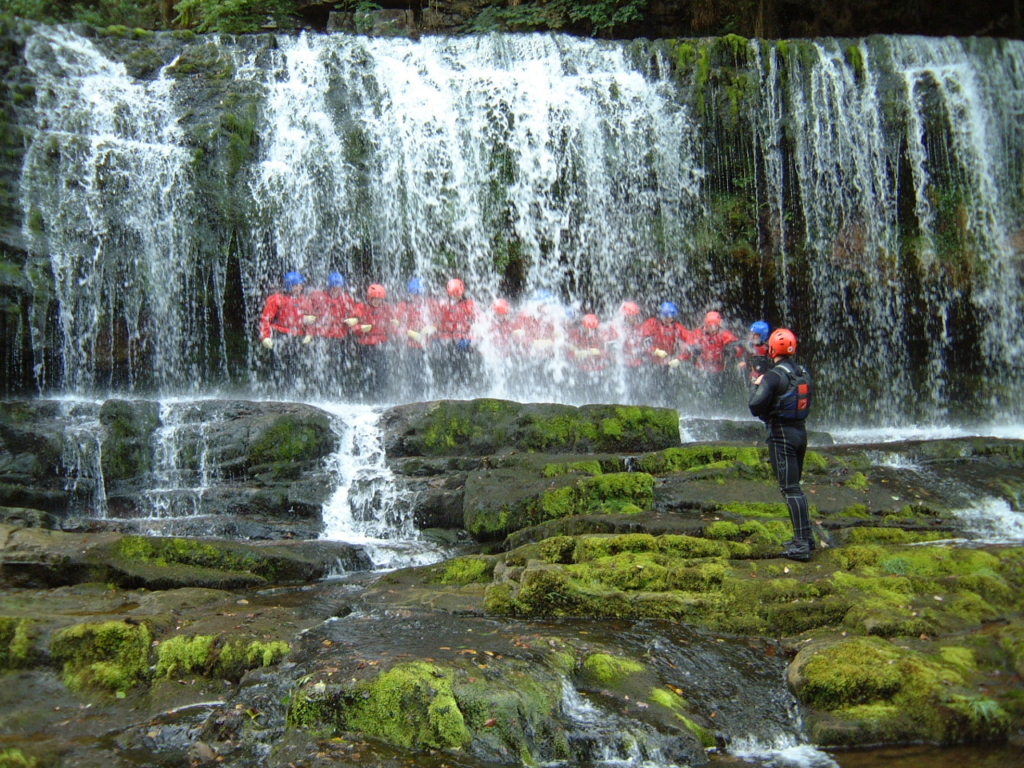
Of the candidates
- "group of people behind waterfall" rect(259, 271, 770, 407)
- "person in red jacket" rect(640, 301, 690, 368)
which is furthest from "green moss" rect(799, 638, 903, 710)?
"person in red jacket" rect(640, 301, 690, 368)

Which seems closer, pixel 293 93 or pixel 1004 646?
pixel 1004 646

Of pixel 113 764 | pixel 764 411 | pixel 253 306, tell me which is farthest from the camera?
pixel 253 306

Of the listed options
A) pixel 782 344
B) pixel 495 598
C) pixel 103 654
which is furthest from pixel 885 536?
pixel 103 654

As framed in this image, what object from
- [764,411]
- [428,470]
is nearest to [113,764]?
[764,411]

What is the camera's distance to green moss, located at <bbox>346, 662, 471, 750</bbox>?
179 inches

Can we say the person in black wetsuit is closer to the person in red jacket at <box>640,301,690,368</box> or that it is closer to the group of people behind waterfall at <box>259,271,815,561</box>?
the group of people behind waterfall at <box>259,271,815,561</box>

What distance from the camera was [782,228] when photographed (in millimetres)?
15391

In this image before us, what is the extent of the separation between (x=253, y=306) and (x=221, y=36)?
4773mm

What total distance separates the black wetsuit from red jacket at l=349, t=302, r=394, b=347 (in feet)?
24.3

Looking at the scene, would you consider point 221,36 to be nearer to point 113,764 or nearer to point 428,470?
point 428,470

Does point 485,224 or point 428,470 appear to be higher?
point 485,224

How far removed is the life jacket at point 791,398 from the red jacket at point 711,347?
23.9 ft

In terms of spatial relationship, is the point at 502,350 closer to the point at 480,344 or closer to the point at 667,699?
the point at 480,344

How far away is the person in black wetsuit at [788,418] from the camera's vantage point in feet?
22.6
